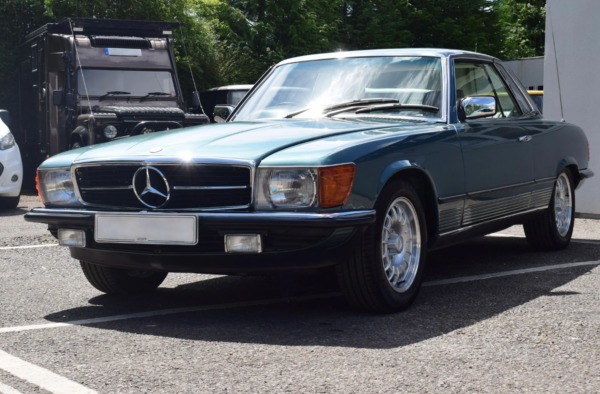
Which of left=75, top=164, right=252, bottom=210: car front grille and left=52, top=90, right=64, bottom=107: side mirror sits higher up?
left=52, top=90, right=64, bottom=107: side mirror

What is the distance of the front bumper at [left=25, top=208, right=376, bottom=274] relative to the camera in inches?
171

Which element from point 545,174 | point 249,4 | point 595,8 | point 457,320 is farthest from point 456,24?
point 457,320

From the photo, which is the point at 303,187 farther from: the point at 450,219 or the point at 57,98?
the point at 57,98

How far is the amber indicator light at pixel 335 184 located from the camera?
14.3 ft

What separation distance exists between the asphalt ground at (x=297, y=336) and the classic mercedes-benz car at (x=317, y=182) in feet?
1.03

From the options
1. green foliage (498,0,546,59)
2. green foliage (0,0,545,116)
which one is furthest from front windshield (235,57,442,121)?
green foliage (498,0,546,59)

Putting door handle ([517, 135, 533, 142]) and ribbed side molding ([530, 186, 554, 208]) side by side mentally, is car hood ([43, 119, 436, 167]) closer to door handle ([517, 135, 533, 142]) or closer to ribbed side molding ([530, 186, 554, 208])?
door handle ([517, 135, 533, 142])

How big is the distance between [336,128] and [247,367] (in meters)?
1.77

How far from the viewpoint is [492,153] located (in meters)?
6.03

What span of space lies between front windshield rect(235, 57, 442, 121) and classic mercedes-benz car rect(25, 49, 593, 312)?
0.04 feet

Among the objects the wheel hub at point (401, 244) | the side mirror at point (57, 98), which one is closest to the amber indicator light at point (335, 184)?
the wheel hub at point (401, 244)

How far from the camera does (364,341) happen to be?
4.22 metres

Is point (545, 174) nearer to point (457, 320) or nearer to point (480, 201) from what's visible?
point (480, 201)

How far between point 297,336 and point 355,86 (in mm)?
2139
